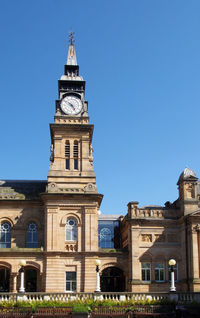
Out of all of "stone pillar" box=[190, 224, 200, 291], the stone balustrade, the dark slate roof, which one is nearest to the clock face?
the dark slate roof

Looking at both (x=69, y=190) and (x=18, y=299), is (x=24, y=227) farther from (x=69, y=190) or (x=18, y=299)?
(x=18, y=299)

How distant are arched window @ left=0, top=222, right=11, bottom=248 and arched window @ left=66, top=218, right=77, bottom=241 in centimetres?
622

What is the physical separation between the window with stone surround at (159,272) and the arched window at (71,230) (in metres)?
8.57

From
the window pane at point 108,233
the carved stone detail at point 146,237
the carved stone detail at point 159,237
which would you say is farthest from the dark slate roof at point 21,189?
the carved stone detail at point 159,237

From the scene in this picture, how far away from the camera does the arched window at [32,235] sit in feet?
162

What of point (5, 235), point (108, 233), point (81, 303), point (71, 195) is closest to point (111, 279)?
point (108, 233)

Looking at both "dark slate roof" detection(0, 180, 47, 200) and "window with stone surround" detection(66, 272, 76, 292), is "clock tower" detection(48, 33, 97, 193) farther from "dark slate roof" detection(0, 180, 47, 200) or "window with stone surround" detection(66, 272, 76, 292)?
"window with stone surround" detection(66, 272, 76, 292)

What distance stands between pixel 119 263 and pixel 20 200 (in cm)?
1201

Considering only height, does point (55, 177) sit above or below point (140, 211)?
above

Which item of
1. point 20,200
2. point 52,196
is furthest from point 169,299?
point 20,200

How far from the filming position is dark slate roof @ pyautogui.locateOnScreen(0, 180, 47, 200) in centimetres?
5062

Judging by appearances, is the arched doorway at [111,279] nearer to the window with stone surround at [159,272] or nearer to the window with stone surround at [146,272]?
the window with stone surround at [146,272]

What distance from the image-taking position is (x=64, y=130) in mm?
52500

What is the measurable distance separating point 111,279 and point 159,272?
754cm
